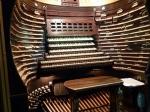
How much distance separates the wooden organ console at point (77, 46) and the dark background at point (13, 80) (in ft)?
1.61

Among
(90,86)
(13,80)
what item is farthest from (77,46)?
(13,80)

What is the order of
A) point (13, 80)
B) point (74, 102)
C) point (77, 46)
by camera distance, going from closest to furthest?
point (13, 80) → point (74, 102) → point (77, 46)

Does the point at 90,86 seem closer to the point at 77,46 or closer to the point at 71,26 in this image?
the point at 77,46

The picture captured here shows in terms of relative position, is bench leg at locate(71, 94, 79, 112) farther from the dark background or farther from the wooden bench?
the dark background

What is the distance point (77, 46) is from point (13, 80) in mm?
1602

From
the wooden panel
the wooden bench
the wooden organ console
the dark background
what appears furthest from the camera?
the wooden panel

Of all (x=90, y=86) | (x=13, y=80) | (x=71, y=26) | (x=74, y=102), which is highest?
(x=71, y=26)

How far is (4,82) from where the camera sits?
1.83 meters

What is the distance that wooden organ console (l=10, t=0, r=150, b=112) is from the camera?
299 centimetres

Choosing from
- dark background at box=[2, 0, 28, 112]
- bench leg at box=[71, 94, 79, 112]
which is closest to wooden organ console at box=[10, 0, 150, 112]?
bench leg at box=[71, 94, 79, 112]

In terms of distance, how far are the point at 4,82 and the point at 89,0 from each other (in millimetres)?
2704

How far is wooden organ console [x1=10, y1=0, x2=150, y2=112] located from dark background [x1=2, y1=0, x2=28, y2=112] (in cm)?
49

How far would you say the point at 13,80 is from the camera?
2.12 metres

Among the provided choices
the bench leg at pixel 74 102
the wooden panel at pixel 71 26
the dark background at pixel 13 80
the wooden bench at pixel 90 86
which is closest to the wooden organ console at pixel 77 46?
the wooden panel at pixel 71 26
